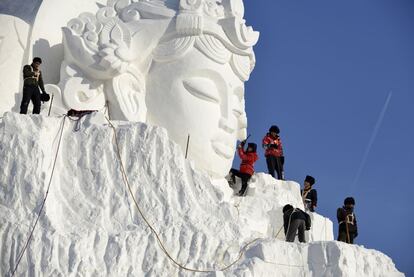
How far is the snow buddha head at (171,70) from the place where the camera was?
59.7ft

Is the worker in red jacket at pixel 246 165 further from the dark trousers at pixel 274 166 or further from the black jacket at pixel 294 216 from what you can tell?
the black jacket at pixel 294 216

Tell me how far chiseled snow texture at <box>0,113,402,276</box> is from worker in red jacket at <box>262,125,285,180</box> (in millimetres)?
4093

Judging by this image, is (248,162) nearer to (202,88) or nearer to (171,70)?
(202,88)

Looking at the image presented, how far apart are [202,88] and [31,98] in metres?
3.10

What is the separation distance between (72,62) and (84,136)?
306cm

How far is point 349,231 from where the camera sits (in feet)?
56.9

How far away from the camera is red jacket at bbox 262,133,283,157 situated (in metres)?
19.8

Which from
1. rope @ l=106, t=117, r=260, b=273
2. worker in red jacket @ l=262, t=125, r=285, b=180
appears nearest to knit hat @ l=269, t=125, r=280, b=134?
worker in red jacket @ l=262, t=125, r=285, b=180

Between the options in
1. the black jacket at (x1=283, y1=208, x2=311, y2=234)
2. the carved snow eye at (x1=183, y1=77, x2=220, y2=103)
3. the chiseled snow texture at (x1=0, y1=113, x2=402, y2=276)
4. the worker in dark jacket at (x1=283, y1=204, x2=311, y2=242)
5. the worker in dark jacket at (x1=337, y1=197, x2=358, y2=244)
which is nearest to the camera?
the chiseled snow texture at (x1=0, y1=113, x2=402, y2=276)

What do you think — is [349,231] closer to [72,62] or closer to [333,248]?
[333,248]

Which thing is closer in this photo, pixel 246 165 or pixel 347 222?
pixel 347 222

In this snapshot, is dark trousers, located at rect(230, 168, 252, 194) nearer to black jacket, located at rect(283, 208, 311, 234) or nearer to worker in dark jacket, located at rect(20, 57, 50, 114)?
black jacket, located at rect(283, 208, 311, 234)

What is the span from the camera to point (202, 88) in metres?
18.3

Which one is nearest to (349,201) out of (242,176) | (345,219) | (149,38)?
(345,219)
